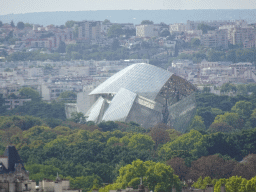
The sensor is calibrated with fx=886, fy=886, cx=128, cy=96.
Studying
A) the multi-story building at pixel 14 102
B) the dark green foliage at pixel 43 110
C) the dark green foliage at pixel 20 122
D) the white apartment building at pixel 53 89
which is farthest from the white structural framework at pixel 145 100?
the white apartment building at pixel 53 89

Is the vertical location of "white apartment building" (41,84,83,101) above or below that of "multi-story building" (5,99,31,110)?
below

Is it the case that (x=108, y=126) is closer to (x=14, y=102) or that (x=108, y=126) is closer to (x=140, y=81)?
(x=140, y=81)

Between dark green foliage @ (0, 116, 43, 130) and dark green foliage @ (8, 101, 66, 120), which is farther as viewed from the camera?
dark green foliage @ (8, 101, 66, 120)

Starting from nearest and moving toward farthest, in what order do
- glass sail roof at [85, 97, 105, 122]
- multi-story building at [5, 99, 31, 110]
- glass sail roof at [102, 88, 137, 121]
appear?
glass sail roof at [102, 88, 137, 121], glass sail roof at [85, 97, 105, 122], multi-story building at [5, 99, 31, 110]

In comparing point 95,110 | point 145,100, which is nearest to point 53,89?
point 95,110

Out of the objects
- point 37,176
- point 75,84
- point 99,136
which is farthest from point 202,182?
point 75,84

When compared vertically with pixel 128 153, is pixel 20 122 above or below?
below

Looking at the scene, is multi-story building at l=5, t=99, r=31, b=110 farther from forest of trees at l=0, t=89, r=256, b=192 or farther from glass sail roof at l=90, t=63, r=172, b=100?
forest of trees at l=0, t=89, r=256, b=192

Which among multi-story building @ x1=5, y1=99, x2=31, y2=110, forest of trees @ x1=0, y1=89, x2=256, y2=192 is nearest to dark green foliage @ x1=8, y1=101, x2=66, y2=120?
multi-story building @ x1=5, y1=99, x2=31, y2=110
